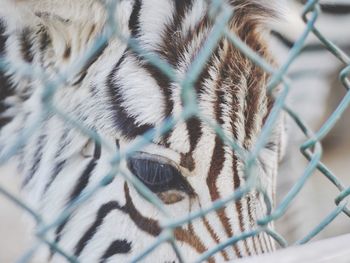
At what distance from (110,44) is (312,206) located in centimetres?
203

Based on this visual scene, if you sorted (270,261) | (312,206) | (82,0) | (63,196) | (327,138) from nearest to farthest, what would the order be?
(270,261) < (82,0) < (63,196) < (312,206) < (327,138)

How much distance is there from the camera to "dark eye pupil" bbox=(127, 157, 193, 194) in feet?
4.06

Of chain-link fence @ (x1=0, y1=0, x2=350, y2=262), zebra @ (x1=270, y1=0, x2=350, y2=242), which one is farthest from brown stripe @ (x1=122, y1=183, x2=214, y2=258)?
zebra @ (x1=270, y1=0, x2=350, y2=242)

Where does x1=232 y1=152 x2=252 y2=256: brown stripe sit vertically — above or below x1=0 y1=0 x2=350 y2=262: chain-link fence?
below

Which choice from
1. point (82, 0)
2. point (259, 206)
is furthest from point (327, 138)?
point (82, 0)

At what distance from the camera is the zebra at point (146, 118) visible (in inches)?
47.8

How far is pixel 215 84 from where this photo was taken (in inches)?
49.5

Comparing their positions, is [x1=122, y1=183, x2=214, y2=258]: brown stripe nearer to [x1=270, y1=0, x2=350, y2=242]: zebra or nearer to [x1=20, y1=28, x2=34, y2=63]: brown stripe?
[x1=20, y1=28, x2=34, y2=63]: brown stripe

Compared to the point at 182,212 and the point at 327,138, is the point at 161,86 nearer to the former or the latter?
the point at 182,212

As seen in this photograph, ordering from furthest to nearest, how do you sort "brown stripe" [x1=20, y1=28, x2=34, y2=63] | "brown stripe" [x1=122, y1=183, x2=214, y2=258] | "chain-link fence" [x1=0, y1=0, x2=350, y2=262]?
Answer: "brown stripe" [x1=20, y1=28, x2=34, y2=63] < "brown stripe" [x1=122, y1=183, x2=214, y2=258] < "chain-link fence" [x1=0, y1=0, x2=350, y2=262]

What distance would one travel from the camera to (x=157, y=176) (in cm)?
125

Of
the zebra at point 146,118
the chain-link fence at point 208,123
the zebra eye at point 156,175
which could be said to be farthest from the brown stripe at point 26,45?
the chain-link fence at point 208,123

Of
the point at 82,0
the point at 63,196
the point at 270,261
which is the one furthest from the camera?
the point at 63,196

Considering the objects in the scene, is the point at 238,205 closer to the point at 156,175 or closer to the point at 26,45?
the point at 156,175
